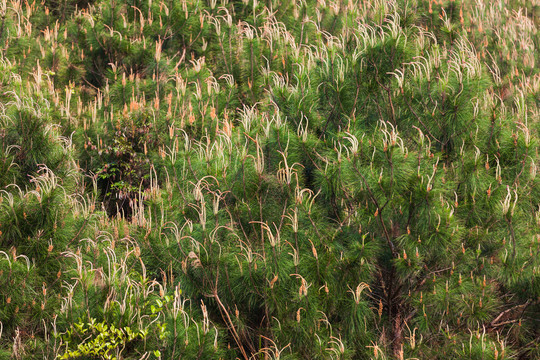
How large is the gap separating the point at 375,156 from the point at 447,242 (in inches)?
33.0

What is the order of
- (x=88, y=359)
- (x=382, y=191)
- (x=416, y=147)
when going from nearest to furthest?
(x=88, y=359)
(x=382, y=191)
(x=416, y=147)

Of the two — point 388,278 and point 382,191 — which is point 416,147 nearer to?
point 382,191

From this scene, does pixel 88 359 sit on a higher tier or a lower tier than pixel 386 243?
lower

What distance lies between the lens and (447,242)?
14.2ft

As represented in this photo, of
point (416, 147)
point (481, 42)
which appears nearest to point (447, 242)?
point (416, 147)

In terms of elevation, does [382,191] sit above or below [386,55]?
below

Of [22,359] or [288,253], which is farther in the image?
[288,253]

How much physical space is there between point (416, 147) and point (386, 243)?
85cm

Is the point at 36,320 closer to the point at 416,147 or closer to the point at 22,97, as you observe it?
the point at 22,97

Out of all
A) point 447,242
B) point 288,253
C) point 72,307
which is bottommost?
point 72,307

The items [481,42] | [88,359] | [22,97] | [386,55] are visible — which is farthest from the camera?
[481,42]

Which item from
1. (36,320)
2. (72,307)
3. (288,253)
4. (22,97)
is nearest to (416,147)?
(288,253)

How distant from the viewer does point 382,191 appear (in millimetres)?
4305

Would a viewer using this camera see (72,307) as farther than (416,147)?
No
